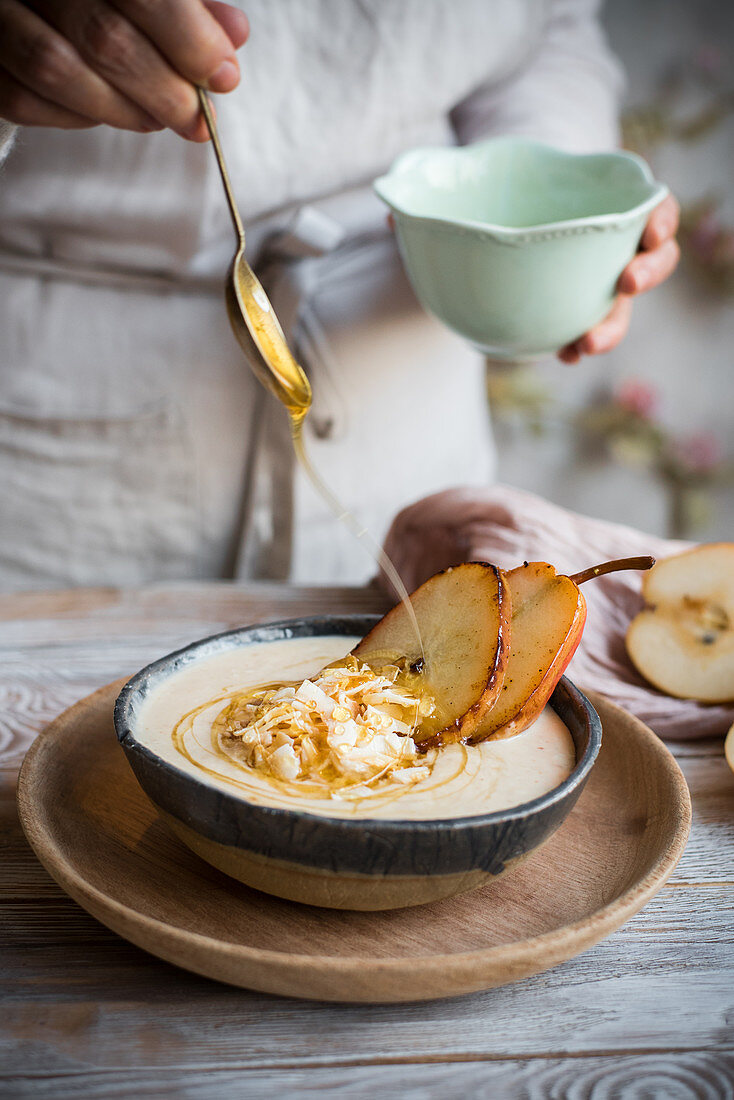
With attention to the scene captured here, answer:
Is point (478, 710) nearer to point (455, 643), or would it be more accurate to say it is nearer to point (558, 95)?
point (455, 643)

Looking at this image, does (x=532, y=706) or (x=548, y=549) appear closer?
(x=532, y=706)

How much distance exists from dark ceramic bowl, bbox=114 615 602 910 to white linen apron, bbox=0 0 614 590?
2.38ft

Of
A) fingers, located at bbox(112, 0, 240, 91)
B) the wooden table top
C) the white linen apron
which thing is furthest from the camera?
the white linen apron

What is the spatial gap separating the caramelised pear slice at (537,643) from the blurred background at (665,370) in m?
1.85

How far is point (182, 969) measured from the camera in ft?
1.77

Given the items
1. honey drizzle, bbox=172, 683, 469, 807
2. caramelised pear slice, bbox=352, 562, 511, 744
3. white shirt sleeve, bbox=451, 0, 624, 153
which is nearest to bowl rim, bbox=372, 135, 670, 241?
white shirt sleeve, bbox=451, 0, 624, 153

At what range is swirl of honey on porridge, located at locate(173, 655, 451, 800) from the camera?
22.4 inches

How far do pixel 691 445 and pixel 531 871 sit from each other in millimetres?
2104

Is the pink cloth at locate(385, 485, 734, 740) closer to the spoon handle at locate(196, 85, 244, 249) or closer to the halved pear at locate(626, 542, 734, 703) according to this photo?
the halved pear at locate(626, 542, 734, 703)

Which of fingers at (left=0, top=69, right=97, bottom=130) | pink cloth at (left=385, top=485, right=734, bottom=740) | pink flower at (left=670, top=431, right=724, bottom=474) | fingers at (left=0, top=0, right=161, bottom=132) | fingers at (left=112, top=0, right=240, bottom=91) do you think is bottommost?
pink flower at (left=670, top=431, right=724, bottom=474)

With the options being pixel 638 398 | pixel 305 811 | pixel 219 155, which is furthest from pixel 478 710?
pixel 638 398

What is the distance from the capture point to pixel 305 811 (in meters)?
0.53

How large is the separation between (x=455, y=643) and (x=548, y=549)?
338 mm

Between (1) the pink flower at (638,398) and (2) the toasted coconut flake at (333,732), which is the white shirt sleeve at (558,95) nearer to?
(2) the toasted coconut flake at (333,732)
